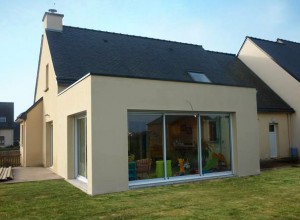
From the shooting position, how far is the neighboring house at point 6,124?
160ft

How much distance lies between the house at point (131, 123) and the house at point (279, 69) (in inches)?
228

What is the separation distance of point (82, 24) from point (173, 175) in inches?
542

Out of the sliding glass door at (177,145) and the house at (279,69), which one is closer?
the sliding glass door at (177,145)

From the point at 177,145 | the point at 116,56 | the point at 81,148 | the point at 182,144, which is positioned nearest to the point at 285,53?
the point at 116,56

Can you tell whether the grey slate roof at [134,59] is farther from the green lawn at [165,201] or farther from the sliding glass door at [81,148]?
the green lawn at [165,201]

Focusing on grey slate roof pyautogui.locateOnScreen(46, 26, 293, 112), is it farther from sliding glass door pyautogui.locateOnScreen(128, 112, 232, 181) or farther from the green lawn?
the green lawn

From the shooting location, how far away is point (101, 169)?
30.3 feet

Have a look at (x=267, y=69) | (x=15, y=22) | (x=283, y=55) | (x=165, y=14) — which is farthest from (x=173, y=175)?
(x=283, y=55)

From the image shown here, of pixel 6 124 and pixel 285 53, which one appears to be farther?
pixel 6 124

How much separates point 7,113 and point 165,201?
5026 cm

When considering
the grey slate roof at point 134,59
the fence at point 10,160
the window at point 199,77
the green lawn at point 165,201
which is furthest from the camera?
the fence at point 10,160

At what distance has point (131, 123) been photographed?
10.2m

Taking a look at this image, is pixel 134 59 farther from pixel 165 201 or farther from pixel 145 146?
→ pixel 165 201

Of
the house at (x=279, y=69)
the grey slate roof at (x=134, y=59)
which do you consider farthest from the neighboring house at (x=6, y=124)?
the house at (x=279, y=69)
